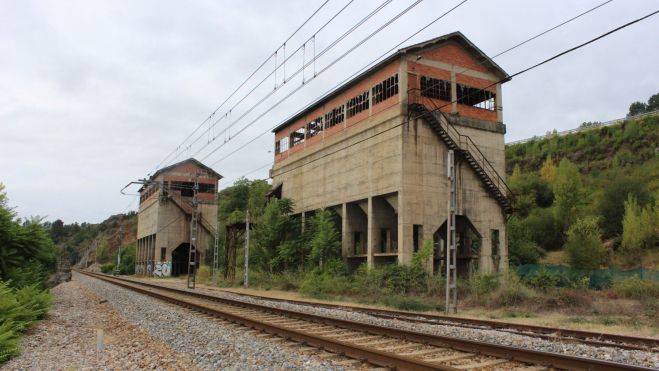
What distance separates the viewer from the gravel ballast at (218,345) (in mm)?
8953

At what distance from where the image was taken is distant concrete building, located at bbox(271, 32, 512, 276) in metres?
30.1

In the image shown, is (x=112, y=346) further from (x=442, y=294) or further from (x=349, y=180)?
(x=349, y=180)

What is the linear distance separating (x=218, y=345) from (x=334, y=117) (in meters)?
28.5

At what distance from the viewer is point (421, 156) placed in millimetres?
30297

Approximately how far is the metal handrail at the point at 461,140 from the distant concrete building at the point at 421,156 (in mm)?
60

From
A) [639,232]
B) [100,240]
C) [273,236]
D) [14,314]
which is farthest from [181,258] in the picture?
[100,240]

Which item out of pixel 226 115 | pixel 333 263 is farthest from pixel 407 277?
pixel 226 115

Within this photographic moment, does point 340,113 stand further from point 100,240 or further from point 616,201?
point 100,240

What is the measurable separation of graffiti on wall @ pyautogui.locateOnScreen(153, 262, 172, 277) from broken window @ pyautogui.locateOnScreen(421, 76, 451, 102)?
47.2 metres

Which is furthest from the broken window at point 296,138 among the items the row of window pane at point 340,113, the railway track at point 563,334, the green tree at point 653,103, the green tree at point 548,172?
the green tree at point 653,103

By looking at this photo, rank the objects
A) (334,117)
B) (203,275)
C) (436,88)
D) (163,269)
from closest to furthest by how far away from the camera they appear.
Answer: (436,88) → (334,117) → (203,275) → (163,269)

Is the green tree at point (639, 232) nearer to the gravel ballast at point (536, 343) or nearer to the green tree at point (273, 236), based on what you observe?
the green tree at point (273, 236)

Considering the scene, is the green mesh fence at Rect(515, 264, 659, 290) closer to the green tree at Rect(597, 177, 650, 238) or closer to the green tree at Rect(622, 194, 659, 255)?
the green tree at Rect(622, 194, 659, 255)

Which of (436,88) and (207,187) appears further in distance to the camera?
(207,187)
